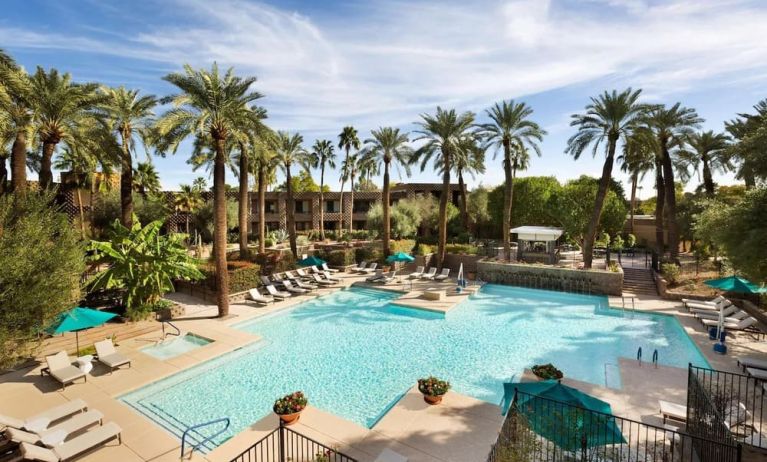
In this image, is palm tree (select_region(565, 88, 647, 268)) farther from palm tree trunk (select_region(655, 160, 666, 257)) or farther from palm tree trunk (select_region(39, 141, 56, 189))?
palm tree trunk (select_region(39, 141, 56, 189))

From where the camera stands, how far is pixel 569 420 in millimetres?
6984

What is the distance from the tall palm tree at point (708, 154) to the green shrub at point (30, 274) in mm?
36421

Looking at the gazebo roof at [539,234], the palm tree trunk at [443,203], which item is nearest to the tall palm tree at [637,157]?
the gazebo roof at [539,234]

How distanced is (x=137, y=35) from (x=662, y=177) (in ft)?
117

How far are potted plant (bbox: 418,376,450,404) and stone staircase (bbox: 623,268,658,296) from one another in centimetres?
1883

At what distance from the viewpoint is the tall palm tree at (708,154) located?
27.0m

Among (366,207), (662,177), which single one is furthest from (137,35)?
(366,207)

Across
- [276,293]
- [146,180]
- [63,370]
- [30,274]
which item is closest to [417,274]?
[276,293]

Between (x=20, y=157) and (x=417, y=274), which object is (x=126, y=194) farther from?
(x=417, y=274)

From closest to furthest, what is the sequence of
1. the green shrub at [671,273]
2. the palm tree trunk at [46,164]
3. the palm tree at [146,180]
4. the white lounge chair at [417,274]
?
the palm tree trunk at [46,164]
the green shrub at [671,273]
the white lounge chair at [417,274]
the palm tree at [146,180]

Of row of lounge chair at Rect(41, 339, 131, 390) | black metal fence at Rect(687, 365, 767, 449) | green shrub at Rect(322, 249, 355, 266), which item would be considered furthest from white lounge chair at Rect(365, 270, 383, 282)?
black metal fence at Rect(687, 365, 767, 449)

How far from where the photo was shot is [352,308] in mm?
20500

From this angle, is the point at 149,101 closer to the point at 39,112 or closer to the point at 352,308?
the point at 39,112

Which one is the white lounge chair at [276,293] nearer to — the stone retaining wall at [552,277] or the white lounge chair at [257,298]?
the white lounge chair at [257,298]
